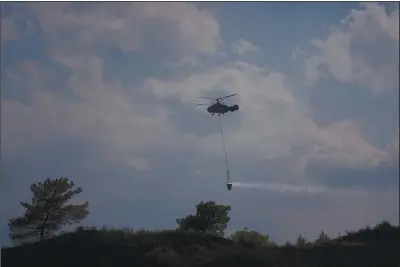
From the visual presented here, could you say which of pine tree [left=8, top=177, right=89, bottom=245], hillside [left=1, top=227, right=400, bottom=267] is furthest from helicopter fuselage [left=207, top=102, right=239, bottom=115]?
pine tree [left=8, top=177, right=89, bottom=245]

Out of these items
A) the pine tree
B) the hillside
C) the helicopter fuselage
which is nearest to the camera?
the hillside

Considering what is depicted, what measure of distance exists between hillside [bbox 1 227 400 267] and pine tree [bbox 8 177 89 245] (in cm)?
1494

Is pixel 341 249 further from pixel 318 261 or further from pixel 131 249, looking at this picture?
pixel 131 249

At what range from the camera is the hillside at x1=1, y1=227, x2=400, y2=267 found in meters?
42.4

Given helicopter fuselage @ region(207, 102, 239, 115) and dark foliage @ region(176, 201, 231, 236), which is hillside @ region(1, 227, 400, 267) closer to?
helicopter fuselage @ region(207, 102, 239, 115)

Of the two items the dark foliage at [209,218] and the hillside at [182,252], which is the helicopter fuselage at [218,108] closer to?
the hillside at [182,252]

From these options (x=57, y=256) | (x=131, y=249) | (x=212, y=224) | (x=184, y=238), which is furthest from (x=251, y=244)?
(x=212, y=224)

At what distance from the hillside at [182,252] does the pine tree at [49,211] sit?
49.0 ft

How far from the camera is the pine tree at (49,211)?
6356 cm

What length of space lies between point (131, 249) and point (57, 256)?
567 centimetres

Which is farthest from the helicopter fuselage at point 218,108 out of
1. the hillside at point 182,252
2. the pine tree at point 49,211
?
the pine tree at point 49,211

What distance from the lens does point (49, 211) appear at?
6341cm

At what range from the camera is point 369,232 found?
50875mm

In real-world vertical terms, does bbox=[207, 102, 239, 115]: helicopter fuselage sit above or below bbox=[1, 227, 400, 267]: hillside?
above
